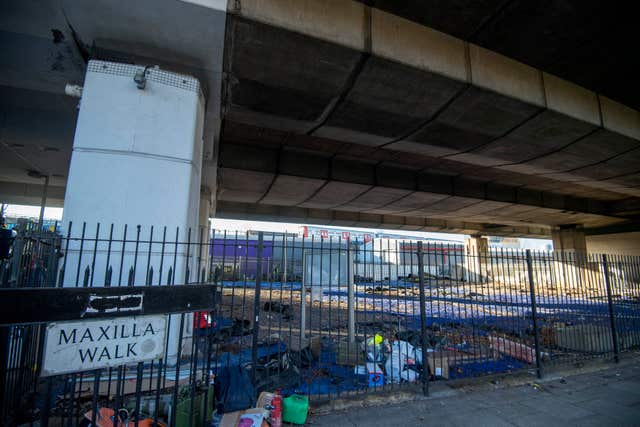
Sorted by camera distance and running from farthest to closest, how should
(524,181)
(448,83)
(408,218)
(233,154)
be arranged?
(408,218) < (524,181) < (233,154) < (448,83)

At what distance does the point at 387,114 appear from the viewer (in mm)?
6910

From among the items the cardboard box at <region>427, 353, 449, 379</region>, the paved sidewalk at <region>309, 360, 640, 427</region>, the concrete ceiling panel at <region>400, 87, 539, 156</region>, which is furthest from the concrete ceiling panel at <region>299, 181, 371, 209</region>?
the paved sidewalk at <region>309, 360, 640, 427</region>

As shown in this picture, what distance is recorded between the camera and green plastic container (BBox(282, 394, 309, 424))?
13.9 ft

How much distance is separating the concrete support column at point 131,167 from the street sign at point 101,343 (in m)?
1.53

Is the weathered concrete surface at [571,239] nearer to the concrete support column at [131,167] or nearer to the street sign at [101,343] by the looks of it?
the concrete support column at [131,167]

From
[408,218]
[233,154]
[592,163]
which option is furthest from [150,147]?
[408,218]

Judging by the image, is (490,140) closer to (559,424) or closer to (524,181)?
(559,424)

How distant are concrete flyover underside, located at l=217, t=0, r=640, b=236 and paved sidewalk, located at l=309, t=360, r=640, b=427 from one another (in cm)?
563

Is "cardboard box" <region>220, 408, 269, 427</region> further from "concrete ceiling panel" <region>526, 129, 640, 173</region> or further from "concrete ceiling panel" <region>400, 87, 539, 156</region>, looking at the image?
"concrete ceiling panel" <region>526, 129, 640, 173</region>

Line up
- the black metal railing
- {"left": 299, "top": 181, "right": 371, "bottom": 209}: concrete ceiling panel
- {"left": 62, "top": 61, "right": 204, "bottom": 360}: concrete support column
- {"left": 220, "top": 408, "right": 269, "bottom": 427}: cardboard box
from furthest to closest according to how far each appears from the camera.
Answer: {"left": 299, "top": 181, "right": 371, "bottom": 209}: concrete ceiling panel, {"left": 62, "top": 61, "right": 204, "bottom": 360}: concrete support column, {"left": 220, "top": 408, "right": 269, "bottom": 427}: cardboard box, the black metal railing

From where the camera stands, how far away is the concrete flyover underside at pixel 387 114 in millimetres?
4953

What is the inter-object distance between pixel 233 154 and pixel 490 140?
309 inches

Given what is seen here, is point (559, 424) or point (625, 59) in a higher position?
point (625, 59)

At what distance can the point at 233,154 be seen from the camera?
1046 cm
